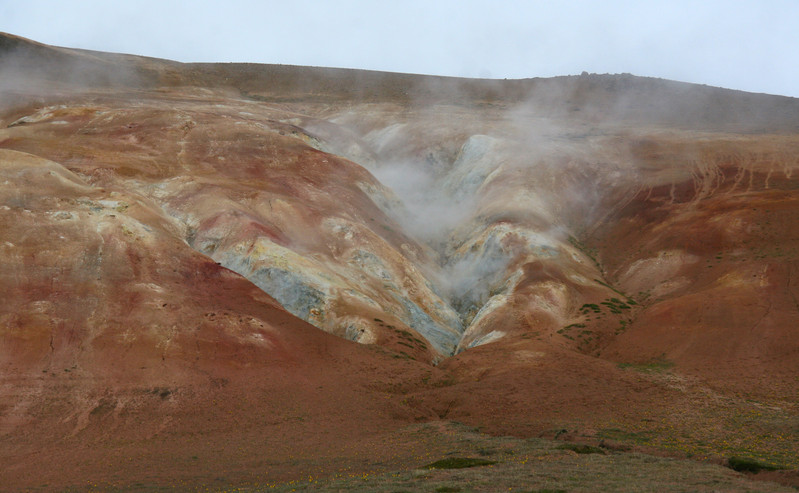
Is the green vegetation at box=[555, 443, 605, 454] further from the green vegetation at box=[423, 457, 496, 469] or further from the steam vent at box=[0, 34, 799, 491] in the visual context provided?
the green vegetation at box=[423, 457, 496, 469]

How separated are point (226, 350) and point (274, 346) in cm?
289

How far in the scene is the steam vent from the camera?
26531 mm

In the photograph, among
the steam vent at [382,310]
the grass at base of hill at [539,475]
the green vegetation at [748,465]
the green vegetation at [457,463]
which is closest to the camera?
the grass at base of hill at [539,475]

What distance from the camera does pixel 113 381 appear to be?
33.1 meters

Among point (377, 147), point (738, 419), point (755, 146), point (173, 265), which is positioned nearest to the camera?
point (738, 419)

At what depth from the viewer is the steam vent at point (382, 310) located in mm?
26531

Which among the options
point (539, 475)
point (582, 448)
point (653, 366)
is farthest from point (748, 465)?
point (653, 366)

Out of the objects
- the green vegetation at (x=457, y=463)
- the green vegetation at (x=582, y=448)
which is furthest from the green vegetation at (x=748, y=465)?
the green vegetation at (x=457, y=463)

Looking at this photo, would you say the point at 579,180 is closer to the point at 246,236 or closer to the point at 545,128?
the point at 545,128

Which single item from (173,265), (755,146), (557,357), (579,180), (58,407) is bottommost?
(58,407)

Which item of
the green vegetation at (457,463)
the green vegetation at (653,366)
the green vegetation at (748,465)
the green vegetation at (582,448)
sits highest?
the green vegetation at (748,465)

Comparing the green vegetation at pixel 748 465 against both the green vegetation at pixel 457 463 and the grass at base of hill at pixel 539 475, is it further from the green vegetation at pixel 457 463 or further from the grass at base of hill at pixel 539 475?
the green vegetation at pixel 457 463

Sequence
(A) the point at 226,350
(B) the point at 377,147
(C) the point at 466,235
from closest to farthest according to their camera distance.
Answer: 1. (A) the point at 226,350
2. (C) the point at 466,235
3. (B) the point at 377,147

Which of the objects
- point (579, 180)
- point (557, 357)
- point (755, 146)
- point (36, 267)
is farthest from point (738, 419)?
point (755, 146)
